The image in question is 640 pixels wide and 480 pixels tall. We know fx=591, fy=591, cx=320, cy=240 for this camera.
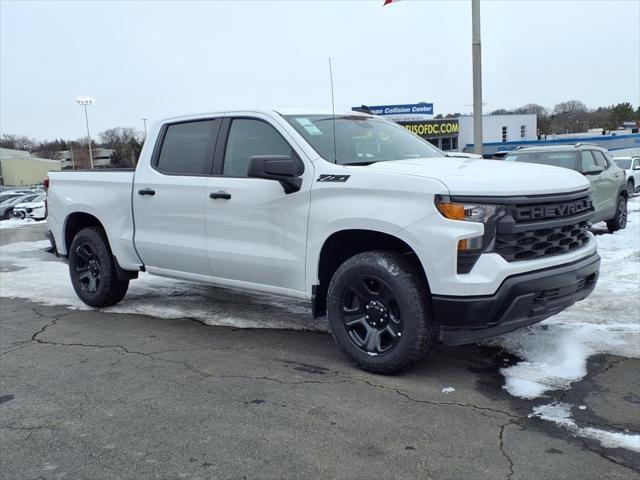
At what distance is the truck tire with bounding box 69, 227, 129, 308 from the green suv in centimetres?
710

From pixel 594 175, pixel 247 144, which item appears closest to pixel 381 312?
pixel 247 144

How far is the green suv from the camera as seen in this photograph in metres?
10.4

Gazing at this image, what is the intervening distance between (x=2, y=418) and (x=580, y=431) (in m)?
3.58

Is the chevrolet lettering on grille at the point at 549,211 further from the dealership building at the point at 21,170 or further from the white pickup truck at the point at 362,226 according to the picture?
the dealership building at the point at 21,170

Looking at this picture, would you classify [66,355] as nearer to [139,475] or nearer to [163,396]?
[163,396]

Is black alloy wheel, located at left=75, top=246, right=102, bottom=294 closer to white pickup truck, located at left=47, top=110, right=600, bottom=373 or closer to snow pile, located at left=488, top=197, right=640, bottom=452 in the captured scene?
white pickup truck, located at left=47, top=110, right=600, bottom=373

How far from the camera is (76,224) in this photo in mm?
6902

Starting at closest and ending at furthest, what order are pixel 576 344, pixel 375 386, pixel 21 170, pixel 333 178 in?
pixel 375 386
pixel 333 178
pixel 576 344
pixel 21 170

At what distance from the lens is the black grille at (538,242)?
386cm

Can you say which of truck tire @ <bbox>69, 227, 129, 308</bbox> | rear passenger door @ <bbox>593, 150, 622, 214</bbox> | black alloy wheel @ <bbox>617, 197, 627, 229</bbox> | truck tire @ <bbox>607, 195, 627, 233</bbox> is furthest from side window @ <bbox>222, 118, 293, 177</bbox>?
black alloy wheel @ <bbox>617, 197, 627, 229</bbox>

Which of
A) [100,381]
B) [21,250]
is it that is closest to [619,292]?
[100,381]

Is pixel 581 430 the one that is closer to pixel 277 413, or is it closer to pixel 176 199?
pixel 277 413

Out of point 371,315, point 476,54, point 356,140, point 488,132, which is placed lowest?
point 371,315

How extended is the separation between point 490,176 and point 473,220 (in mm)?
392
